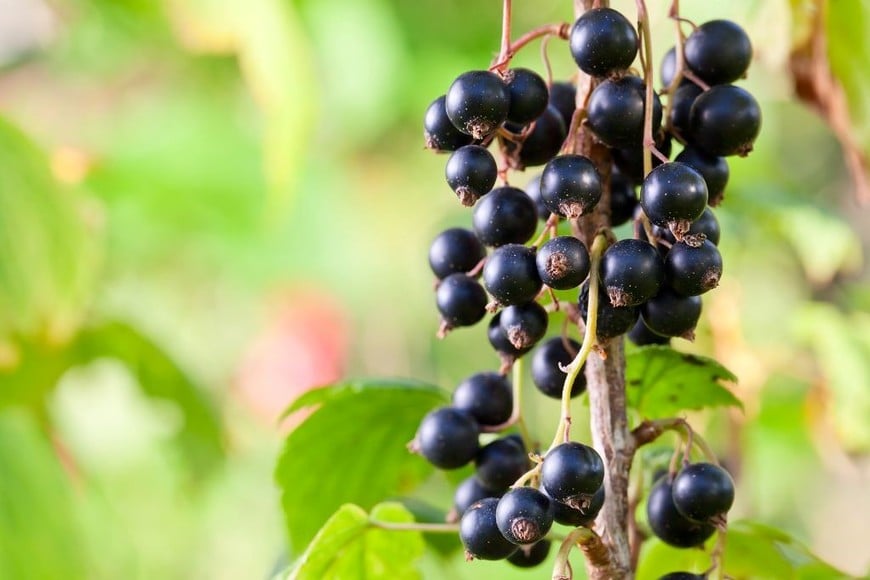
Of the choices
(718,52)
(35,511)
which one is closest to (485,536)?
(718,52)

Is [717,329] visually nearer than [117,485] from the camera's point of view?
Yes

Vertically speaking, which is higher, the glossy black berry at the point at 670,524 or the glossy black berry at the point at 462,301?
the glossy black berry at the point at 462,301

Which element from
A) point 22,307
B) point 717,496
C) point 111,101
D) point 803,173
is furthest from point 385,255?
point 717,496

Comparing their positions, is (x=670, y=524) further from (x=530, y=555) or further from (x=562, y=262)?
(x=562, y=262)

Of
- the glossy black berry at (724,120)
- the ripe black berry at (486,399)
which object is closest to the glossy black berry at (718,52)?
the glossy black berry at (724,120)

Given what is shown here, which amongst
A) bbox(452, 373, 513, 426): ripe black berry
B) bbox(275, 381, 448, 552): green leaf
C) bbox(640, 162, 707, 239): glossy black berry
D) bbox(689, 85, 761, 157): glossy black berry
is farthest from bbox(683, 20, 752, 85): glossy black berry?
bbox(275, 381, 448, 552): green leaf

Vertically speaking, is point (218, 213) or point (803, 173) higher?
point (218, 213)

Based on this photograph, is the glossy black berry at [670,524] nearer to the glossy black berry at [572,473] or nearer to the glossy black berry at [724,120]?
the glossy black berry at [572,473]

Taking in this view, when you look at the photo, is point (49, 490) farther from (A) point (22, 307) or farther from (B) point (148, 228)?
(B) point (148, 228)
